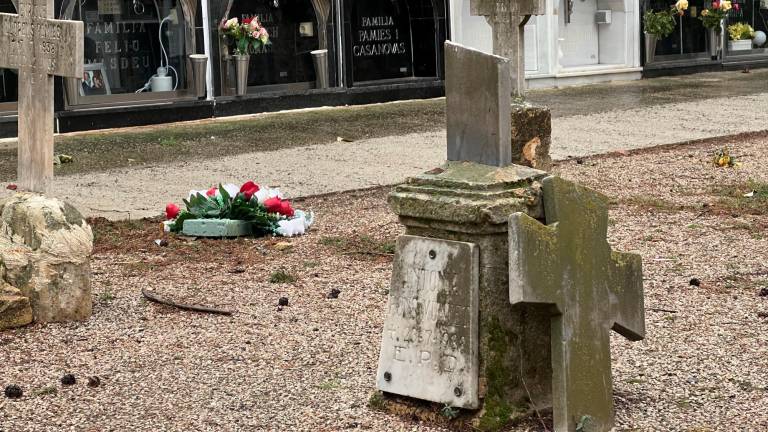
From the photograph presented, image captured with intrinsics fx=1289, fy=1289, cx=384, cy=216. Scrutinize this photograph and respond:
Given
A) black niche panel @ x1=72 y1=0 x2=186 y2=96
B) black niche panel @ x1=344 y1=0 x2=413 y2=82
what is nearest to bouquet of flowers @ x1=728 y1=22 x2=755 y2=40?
black niche panel @ x1=344 y1=0 x2=413 y2=82

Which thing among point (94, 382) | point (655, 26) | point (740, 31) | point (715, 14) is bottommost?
point (94, 382)

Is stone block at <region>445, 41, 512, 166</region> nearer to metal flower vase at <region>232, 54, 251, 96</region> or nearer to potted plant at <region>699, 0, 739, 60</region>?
metal flower vase at <region>232, 54, 251, 96</region>

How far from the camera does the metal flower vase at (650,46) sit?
2422 centimetres

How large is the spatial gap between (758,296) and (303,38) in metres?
13.1

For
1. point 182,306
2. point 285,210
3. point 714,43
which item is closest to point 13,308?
point 182,306

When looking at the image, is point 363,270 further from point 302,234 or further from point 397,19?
point 397,19

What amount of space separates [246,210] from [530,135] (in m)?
2.57

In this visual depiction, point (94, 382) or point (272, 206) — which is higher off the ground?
point (272, 206)

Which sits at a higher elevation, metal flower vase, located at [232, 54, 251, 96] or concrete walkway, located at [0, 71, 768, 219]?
metal flower vase, located at [232, 54, 251, 96]

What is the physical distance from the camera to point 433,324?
15.8 feet

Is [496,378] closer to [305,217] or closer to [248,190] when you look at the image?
[248,190]

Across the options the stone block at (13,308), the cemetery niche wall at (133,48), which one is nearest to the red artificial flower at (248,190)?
the stone block at (13,308)

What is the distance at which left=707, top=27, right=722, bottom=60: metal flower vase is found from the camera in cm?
2592

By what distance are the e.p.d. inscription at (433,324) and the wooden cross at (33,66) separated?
8.87ft
